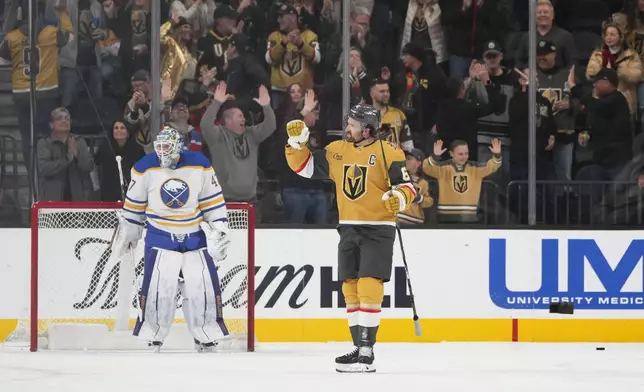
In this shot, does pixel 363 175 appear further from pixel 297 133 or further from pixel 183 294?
pixel 183 294

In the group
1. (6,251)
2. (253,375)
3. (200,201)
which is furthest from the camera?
(6,251)

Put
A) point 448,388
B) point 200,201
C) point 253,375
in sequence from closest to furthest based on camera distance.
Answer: point 448,388 < point 253,375 < point 200,201

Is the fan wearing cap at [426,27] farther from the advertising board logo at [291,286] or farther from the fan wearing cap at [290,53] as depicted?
the advertising board logo at [291,286]

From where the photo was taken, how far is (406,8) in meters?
8.94

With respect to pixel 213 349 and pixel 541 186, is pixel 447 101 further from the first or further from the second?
pixel 213 349

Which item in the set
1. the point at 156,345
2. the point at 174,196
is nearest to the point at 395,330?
the point at 156,345

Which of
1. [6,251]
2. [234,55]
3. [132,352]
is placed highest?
[234,55]

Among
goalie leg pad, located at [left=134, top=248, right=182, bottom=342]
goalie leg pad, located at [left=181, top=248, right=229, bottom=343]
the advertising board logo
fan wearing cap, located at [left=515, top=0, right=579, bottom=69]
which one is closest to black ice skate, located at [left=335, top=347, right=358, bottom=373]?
goalie leg pad, located at [left=181, top=248, right=229, bottom=343]

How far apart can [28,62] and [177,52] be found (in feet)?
2.93

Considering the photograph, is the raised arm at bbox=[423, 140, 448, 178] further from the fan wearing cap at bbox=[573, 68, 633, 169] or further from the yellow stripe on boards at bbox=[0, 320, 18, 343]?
the yellow stripe on boards at bbox=[0, 320, 18, 343]

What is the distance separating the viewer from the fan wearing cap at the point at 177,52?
8703 mm

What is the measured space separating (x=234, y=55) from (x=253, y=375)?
2692 millimetres

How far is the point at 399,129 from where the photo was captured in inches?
350

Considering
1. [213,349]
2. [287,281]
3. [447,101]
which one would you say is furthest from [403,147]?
[213,349]
